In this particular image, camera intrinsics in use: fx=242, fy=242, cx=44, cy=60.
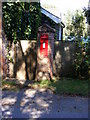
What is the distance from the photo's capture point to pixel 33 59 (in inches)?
424

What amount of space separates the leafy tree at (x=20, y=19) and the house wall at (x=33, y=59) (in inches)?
28.9

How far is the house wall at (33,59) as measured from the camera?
35.1ft

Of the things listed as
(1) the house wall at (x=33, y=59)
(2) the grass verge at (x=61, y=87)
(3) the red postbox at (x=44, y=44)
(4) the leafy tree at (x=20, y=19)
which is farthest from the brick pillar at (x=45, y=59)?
(4) the leafy tree at (x=20, y=19)

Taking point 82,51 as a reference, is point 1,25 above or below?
above

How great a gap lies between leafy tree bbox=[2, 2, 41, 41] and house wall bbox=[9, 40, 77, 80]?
0.73 m

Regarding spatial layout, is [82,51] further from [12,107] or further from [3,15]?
[12,107]

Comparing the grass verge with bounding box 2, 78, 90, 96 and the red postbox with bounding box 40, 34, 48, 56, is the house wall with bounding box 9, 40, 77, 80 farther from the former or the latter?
the grass verge with bounding box 2, 78, 90, 96

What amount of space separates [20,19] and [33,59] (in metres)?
2.36

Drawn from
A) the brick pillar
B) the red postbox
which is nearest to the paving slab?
the brick pillar

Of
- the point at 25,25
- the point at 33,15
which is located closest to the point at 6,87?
the point at 25,25

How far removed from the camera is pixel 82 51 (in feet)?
34.8

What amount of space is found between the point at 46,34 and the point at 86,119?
205 inches

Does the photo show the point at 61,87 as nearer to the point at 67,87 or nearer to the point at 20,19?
the point at 67,87

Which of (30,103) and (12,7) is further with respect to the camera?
(12,7)
